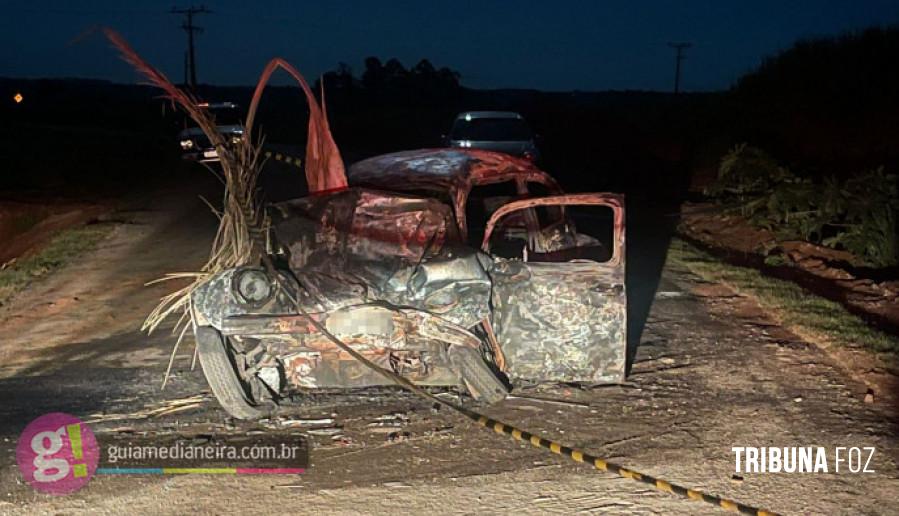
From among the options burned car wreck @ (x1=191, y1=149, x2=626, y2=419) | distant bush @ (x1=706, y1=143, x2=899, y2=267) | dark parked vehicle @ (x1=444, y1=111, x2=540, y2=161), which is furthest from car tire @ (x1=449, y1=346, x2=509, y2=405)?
dark parked vehicle @ (x1=444, y1=111, x2=540, y2=161)

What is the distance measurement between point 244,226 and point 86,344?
7.93 feet

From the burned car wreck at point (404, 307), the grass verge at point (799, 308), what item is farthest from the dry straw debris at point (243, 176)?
the grass verge at point (799, 308)

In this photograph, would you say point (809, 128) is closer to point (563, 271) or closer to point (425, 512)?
point (563, 271)

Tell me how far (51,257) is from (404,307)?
8.04 meters

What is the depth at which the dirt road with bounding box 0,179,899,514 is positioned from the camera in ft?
15.3

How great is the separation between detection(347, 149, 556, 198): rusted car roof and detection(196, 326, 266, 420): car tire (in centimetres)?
173

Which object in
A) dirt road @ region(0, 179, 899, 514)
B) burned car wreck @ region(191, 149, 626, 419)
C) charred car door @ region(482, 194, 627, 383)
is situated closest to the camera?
dirt road @ region(0, 179, 899, 514)

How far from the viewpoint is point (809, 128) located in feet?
80.7

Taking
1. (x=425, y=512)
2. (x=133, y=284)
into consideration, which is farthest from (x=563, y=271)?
(x=133, y=284)

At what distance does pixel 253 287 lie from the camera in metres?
5.66

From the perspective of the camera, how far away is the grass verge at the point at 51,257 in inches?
413

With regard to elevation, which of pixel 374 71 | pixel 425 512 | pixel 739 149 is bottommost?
pixel 425 512

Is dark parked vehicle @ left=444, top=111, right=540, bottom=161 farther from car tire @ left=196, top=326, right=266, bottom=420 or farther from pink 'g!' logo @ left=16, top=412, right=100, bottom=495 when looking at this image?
pink 'g!' logo @ left=16, top=412, right=100, bottom=495

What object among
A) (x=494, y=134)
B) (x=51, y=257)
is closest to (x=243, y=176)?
(x=51, y=257)
